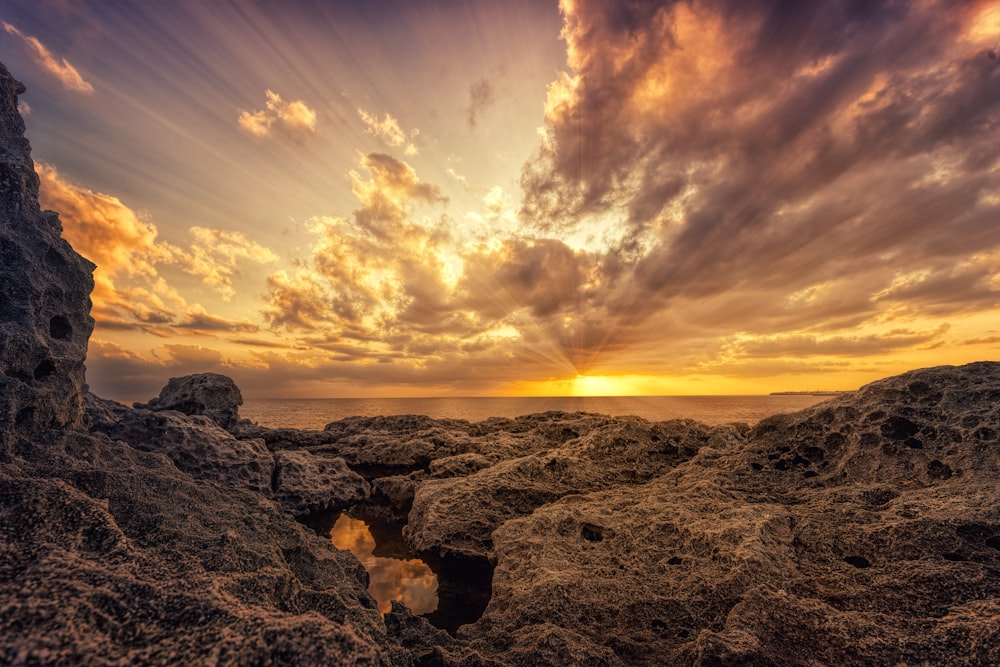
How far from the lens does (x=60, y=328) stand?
6285 millimetres

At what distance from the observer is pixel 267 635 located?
2684 mm

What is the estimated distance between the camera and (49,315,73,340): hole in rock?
6179mm

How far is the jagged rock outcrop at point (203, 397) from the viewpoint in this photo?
1780 centimetres

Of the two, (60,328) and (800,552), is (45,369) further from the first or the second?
(800,552)

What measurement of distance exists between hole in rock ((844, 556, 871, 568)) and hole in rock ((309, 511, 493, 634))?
5358 mm

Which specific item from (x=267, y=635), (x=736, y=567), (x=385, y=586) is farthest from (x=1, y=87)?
(x=736, y=567)

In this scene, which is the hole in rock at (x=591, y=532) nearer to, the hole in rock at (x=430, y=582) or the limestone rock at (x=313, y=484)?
the hole in rock at (x=430, y=582)

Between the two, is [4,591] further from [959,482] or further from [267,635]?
[959,482]

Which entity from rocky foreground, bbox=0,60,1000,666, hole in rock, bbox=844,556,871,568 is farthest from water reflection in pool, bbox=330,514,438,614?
hole in rock, bbox=844,556,871,568

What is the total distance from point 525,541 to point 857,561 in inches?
175

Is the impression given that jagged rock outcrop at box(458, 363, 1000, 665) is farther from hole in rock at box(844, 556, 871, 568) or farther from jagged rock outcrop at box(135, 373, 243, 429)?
jagged rock outcrop at box(135, 373, 243, 429)

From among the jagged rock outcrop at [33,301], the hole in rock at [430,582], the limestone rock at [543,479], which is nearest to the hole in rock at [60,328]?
the jagged rock outcrop at [33,301]

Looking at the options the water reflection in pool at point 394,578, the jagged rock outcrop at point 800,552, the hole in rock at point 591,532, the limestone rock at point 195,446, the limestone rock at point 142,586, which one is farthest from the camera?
the limestone rock at point 195,446

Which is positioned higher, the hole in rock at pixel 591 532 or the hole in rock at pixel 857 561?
the hole in rock at pixel 857 561
